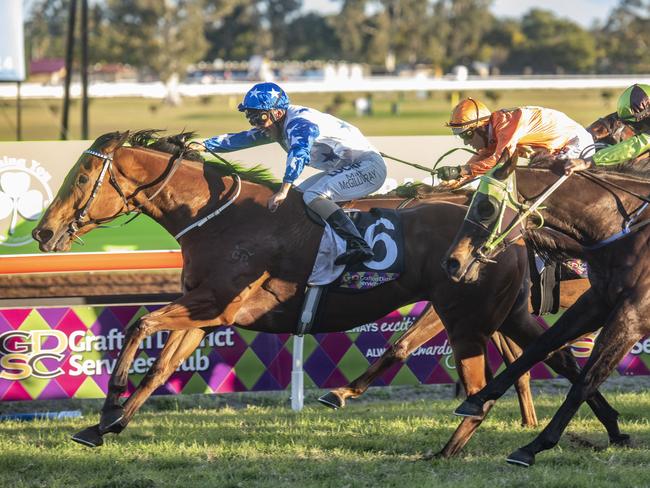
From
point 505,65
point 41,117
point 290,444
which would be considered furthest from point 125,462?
point 505,65

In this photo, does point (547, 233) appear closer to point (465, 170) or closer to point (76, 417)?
point (465, 170)

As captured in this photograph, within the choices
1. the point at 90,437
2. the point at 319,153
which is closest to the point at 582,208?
the point at 319,153

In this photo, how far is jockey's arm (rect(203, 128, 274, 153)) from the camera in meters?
6.18

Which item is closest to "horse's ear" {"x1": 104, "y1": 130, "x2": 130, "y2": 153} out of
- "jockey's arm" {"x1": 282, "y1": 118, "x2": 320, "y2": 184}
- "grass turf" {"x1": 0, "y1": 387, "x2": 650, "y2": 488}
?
"jockey's arm" {"x1": 282, "y1": 118, "x2": 320, "y2": 184}

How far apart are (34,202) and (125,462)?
126 inches

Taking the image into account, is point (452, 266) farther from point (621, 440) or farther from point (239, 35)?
point (239, 35)

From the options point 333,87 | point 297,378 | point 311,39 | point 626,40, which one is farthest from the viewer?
point 311,39

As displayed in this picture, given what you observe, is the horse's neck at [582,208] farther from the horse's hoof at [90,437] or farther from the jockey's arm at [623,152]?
the horse's hoof at [90,437]

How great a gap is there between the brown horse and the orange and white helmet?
17.5 inches

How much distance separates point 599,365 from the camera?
5180 mm

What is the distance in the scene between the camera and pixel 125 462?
5.50 meters

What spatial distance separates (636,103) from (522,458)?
1919mm

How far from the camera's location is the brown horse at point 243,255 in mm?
5684

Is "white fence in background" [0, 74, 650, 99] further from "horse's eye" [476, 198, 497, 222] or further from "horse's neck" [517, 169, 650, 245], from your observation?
"horse's eye" [476, 198, 497, 222]
